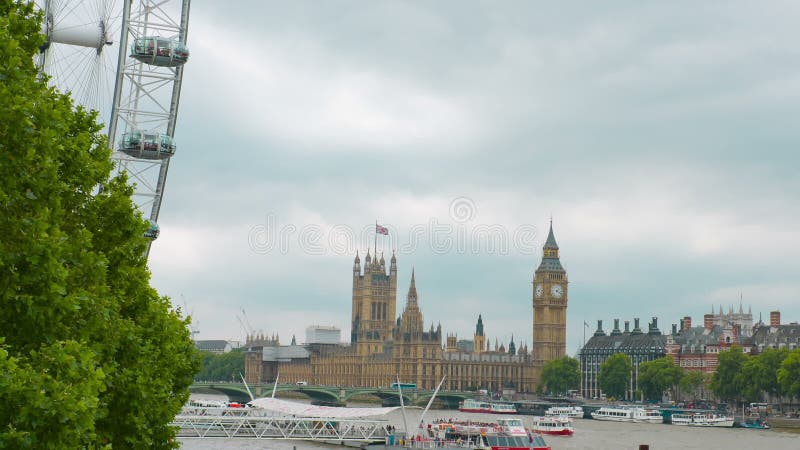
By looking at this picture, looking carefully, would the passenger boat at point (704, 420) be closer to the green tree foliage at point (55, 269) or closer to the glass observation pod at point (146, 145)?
the glass observation pod at point (146, 145)

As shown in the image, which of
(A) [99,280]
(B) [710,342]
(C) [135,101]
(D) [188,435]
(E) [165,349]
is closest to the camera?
(A) [99,280]

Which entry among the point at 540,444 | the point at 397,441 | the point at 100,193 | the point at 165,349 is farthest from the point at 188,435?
the point at 100,193

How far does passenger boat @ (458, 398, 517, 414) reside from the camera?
133875mm

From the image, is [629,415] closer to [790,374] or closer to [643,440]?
[790,374]

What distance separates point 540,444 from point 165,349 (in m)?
49.6

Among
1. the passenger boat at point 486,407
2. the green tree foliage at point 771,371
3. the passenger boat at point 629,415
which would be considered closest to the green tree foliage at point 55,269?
the passenger boat at point 629,415

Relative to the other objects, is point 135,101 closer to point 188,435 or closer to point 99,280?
point 99,280

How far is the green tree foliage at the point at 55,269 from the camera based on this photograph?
12.0 m

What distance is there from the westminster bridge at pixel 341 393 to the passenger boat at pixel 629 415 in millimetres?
21125

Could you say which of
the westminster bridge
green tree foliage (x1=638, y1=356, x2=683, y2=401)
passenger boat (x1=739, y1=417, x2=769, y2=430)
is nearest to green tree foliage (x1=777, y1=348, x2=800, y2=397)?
passenger boat (x1=739, y1=417, x2=769, y2=430)

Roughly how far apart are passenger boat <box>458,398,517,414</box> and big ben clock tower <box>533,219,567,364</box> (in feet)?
160

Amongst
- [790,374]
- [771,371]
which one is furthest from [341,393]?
[790,374]

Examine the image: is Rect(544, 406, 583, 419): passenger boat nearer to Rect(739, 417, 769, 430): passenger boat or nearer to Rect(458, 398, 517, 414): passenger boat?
Rect(458, 398, 517, 414): passenger boat

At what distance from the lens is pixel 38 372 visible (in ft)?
40.8
